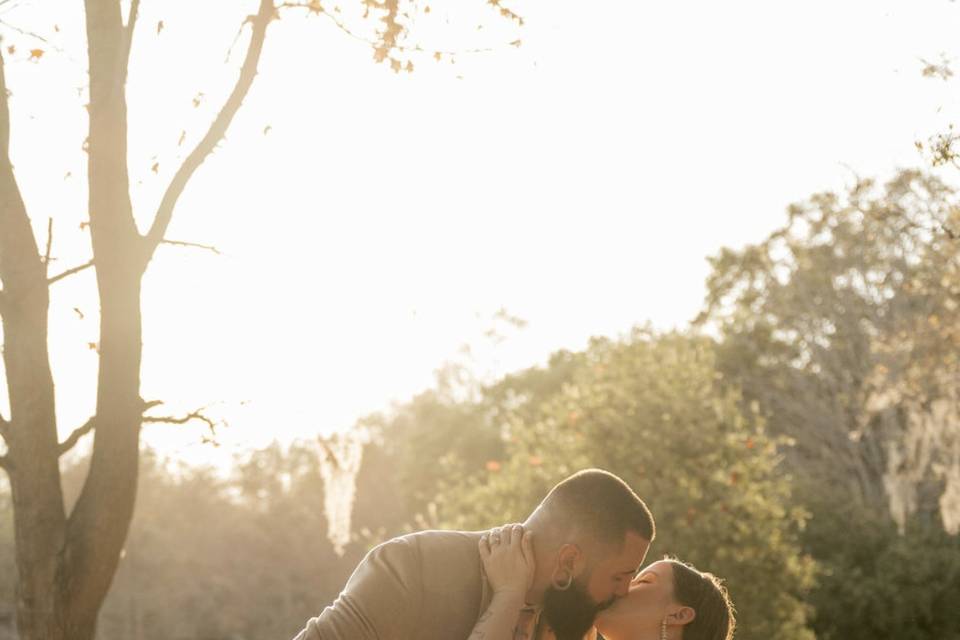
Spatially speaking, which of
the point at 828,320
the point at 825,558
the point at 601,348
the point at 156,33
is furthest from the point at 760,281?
the point at 156,33

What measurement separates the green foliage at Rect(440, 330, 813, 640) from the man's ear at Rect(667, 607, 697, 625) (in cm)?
1088

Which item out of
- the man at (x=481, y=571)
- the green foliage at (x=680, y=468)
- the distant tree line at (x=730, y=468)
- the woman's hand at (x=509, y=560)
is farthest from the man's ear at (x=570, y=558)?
the green foliage at (x=680, y=468)

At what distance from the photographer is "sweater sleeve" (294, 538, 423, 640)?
4.49 meters

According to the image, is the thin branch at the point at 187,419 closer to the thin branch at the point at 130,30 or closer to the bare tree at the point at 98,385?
the bare tree at the point at 98,385

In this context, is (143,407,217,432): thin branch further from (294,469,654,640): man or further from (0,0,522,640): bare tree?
(294,469,654,640): man

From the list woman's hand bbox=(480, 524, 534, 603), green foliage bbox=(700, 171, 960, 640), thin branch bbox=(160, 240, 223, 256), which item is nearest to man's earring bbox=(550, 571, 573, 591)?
woman's hand bbox=(480, 524, 534, 603)

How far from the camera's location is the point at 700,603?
5.58 metres

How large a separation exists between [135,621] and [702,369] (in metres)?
22.0

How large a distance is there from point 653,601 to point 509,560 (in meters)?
0.98

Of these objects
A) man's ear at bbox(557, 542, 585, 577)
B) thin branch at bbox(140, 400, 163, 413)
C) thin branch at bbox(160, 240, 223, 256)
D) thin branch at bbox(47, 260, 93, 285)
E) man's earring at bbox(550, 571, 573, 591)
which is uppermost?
thin branch at bbox(160, 240, 223, 256)

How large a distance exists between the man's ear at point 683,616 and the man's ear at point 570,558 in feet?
2.79

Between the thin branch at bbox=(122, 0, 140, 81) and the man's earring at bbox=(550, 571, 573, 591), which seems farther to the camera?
the thin branch at bbox=(122, 0, 140, 81)

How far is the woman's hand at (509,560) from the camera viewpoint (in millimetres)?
4641

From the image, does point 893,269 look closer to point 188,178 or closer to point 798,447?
point 798,447
